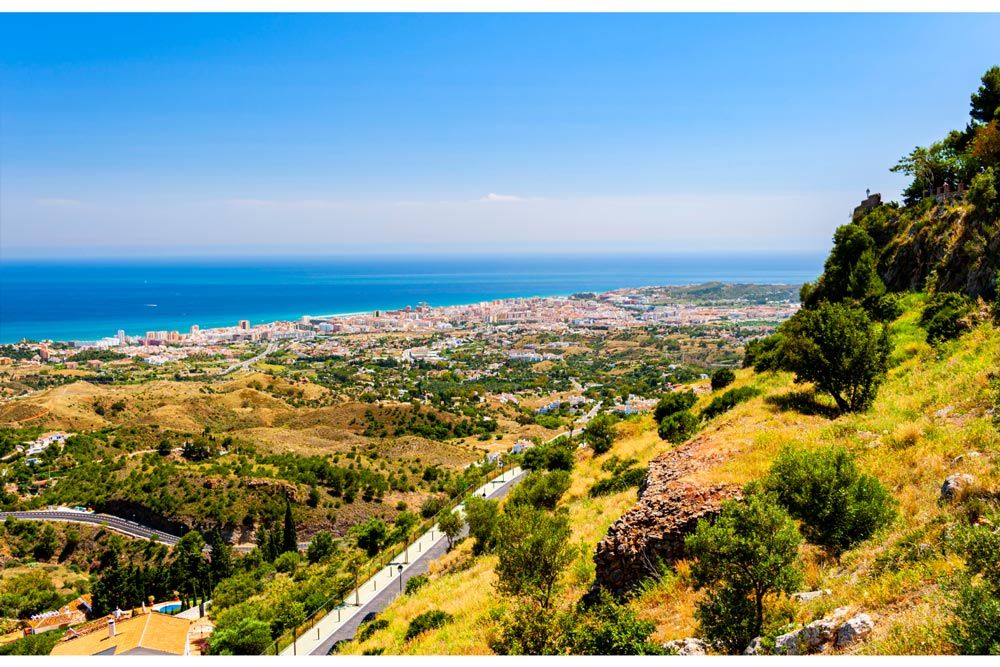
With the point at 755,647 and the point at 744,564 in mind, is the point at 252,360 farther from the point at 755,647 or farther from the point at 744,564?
the point at 755,647

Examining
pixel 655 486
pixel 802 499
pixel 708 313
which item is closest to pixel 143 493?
pixel 655 486

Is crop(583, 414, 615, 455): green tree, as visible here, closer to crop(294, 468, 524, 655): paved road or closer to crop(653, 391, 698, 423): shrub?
crop(653, 391, 698, 423): shrub

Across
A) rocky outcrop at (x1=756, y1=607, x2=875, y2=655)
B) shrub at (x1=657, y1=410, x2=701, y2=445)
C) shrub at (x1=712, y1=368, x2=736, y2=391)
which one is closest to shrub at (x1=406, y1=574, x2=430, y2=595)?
shrub at (x1=657, y1=410, x2=701, y2=445)

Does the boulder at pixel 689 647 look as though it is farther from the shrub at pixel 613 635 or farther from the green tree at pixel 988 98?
the green tree at pixel 988 98

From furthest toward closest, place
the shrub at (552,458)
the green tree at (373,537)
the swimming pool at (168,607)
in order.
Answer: the green tree at (373,537)
the swimming pool at (168,607)
the shrub at (552,458)

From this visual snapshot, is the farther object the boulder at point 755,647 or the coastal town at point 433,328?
the coastal town at point 433,328

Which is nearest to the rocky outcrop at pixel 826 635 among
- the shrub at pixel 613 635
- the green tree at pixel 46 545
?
the shrub at pixel 613 635
